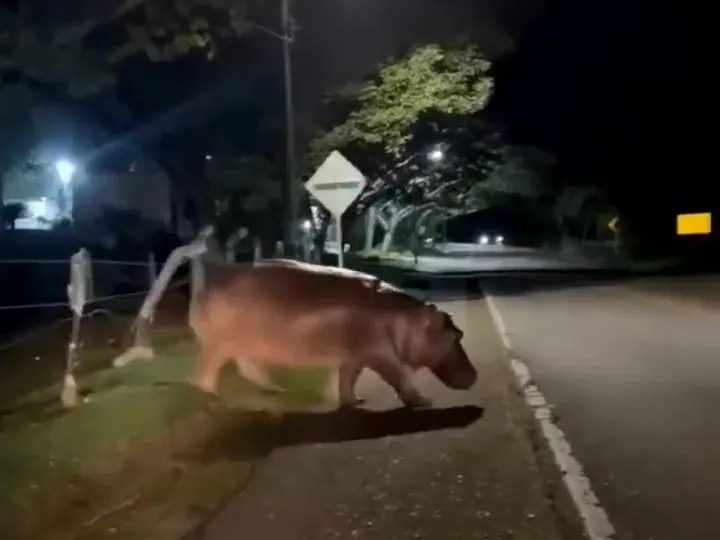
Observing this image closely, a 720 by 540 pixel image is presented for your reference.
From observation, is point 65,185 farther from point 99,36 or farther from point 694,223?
point 694,223

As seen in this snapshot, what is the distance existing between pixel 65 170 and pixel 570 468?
32.7 m

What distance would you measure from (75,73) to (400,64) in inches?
1072

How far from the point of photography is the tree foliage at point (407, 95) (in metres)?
45.0

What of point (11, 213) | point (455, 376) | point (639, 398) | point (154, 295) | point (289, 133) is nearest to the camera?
point (455, 376)

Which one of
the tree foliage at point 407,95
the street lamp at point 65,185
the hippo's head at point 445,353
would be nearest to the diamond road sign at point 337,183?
the hippo's head at point 445,353

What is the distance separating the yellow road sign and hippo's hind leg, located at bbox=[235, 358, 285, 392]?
58.1 metres

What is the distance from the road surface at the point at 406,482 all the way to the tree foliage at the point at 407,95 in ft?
105

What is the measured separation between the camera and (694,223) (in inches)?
2731

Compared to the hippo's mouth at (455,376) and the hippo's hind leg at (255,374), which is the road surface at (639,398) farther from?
the hippo's hind leg at (255,374)

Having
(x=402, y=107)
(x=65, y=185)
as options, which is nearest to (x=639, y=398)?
(x=65, y=185)

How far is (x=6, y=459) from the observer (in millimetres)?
9047

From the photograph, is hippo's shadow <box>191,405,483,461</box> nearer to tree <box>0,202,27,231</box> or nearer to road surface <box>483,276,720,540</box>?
road surface <box>483,276,720,540</box>

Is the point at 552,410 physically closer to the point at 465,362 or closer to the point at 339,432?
the point at 465,362

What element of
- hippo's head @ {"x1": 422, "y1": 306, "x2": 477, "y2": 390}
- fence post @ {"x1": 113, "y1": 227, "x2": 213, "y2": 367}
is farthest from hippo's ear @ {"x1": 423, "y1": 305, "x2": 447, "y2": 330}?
fence post @ {"x1": 113, "y1": 227, "x2": 213, "y2": 367}
